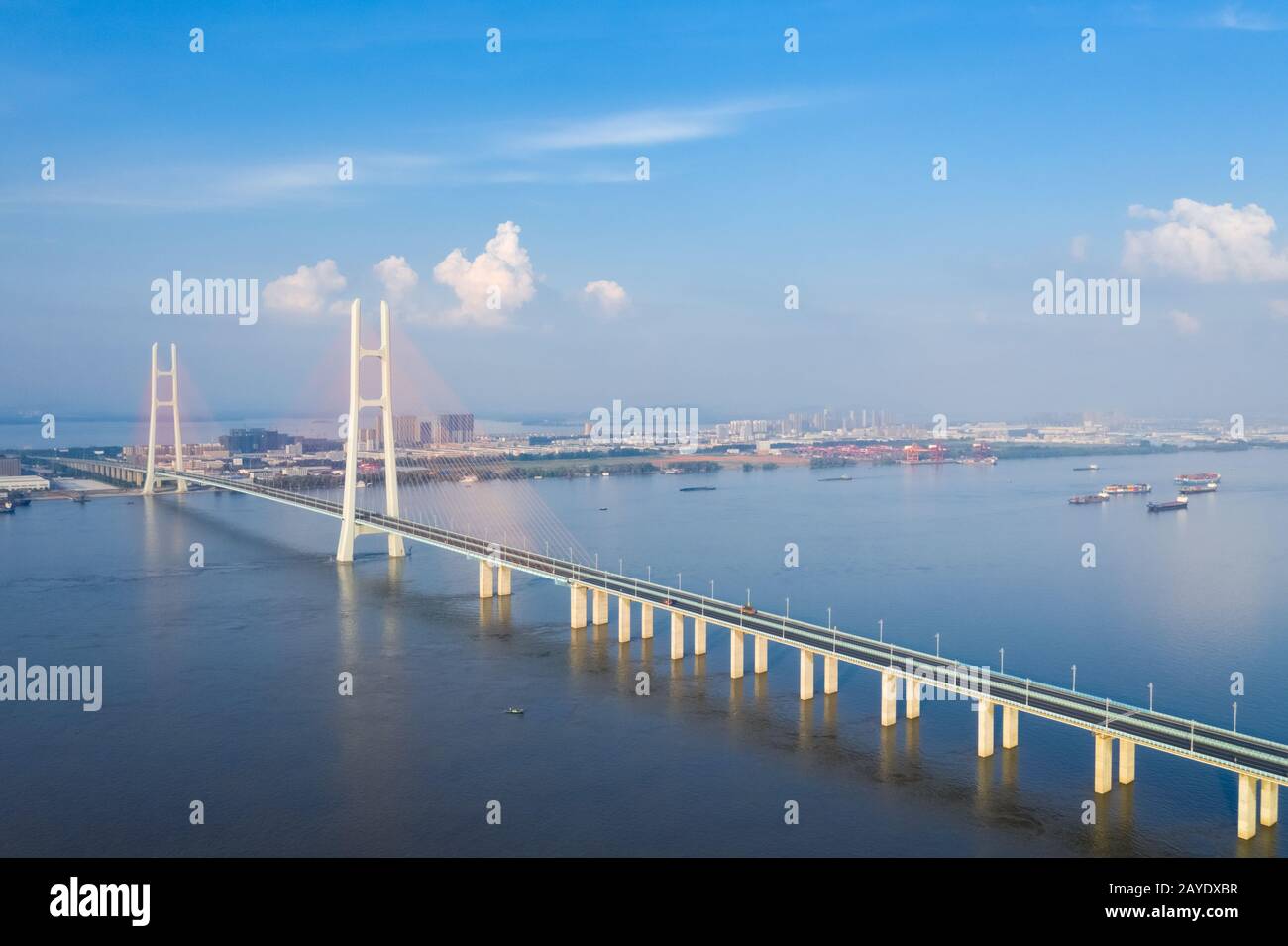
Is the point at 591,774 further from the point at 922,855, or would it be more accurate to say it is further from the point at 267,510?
the point at 267,510

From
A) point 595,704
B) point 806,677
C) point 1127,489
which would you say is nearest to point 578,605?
point 595,704

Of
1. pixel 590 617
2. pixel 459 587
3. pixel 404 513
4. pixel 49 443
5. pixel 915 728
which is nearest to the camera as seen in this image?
pixel 915 728

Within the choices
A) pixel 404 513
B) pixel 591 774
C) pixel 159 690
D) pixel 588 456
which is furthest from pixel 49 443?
pixel 591 774

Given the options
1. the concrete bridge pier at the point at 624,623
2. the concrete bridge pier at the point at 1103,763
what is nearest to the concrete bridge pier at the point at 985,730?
the concrete bridge pier at the point at 1103,763

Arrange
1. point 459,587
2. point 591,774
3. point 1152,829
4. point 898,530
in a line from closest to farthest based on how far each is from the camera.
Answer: point 1152,829 → point 591,774 → point 459,587 → point 898,530

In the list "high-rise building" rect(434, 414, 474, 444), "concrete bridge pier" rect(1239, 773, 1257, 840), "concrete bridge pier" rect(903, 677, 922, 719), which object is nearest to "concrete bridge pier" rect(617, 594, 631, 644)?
"concrete bridge pier" rect(903, 677, 922, 719)

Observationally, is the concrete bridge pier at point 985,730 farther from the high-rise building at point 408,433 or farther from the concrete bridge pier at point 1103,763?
the high-rise building at point 408,433
